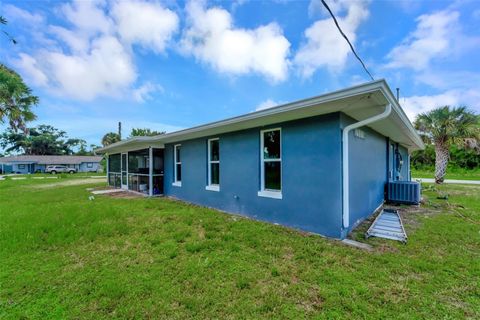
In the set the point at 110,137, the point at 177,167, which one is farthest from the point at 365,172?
the point at 110,137

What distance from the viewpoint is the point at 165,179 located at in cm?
923

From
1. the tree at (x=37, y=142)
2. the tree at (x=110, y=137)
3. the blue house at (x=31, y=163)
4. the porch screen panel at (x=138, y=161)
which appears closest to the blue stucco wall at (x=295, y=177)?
the porch screen panel at (x=138, y=161)

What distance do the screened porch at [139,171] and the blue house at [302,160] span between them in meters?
1.71

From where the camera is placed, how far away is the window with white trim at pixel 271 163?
16.2ft

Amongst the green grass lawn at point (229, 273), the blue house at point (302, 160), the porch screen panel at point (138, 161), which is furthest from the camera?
the porch screen panel at point (138, 161)

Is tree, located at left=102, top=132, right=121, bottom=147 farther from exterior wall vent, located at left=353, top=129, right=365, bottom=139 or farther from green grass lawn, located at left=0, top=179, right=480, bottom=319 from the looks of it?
exterior wall vent, located at left=353, top=129, right=365, bottom=139

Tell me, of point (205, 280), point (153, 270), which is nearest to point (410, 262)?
point (205, 280)

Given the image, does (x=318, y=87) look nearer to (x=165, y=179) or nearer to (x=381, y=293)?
(x=165, y=179)

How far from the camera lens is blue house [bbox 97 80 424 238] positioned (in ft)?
12.6

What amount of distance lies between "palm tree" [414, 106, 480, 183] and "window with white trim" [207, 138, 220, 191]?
1378cm

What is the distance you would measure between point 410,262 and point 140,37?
10.5 m

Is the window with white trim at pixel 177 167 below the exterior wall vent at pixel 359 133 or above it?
below

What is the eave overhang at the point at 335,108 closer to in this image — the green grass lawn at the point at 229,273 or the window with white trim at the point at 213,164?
the window with white trim at the point at 213,164

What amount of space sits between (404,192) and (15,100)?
16.8 m
